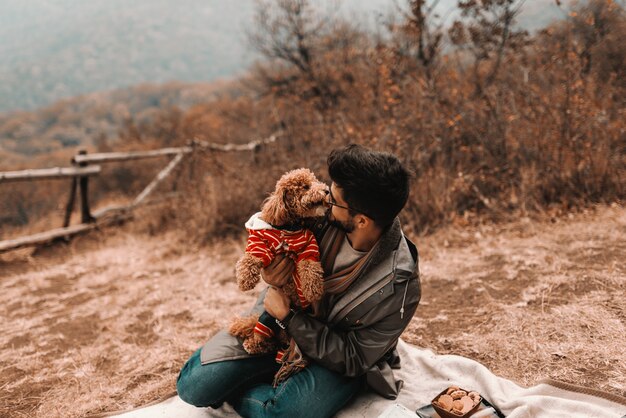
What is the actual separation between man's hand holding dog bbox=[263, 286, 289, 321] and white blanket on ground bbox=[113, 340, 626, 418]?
2.36ft

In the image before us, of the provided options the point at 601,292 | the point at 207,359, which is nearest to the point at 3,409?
the point at 207,359

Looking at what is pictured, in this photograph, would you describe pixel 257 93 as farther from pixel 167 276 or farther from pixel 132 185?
pixel 167 276

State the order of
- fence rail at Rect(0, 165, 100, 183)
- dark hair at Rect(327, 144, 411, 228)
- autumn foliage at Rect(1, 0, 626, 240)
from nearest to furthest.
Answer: dark hair at Rect(327, 144, 411, 228) < autumn foliage at Rect(1, 0, 626, 240) < fence rail at Rect(0, 165, 100, 183)

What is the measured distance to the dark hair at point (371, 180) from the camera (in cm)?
198

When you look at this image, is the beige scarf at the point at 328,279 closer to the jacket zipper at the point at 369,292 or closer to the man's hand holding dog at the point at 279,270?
the jacket zipper at the point at 369,292

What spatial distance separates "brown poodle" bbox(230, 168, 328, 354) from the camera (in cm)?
212

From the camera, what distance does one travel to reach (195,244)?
646 cm

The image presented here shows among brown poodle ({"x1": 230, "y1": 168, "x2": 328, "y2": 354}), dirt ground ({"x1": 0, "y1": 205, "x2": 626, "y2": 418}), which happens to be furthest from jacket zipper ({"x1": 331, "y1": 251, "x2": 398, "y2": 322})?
dirt ground ({"x1": 0, "y1": 205, "x2": 626, "y2": 418})

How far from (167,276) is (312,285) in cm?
398

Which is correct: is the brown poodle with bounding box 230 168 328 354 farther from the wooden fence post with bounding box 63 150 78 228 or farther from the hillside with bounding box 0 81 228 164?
the hillside with bounding box 0 81 228 164

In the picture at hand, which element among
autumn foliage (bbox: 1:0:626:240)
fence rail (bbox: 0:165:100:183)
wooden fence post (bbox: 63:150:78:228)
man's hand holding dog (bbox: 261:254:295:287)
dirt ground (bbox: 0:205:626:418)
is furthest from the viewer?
wooden fence post (bbox: 63:150:78:228)

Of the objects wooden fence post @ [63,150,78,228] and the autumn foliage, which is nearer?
the autumn foliage

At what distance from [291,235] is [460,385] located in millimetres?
1401

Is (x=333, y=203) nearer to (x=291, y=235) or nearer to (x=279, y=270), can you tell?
(x=291, y=235)
